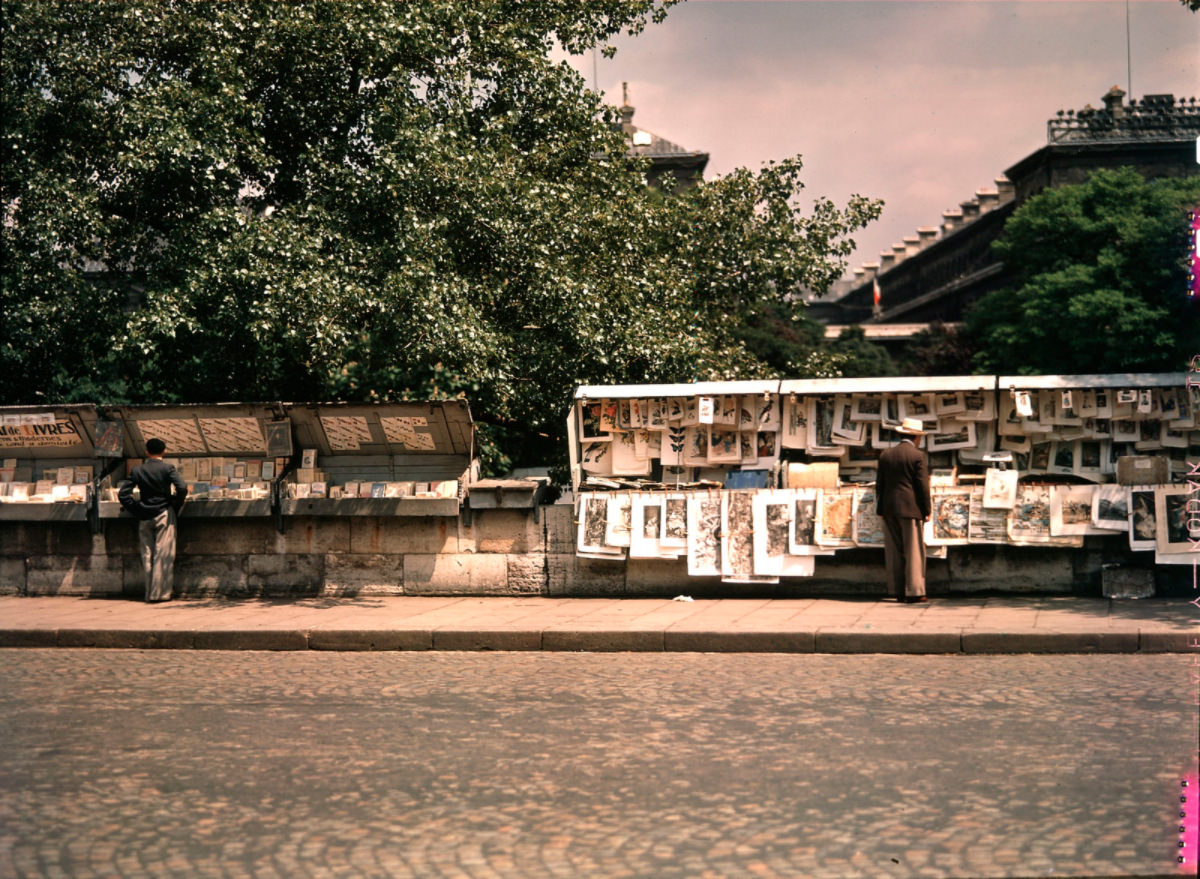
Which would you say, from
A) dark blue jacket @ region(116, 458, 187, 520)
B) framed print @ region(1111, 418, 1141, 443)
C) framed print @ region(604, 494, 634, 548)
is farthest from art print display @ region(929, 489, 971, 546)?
dark blue jacket @ region(116, 458, 187, 520)

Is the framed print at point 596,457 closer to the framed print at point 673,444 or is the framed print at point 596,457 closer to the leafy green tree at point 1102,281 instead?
the framed print at point 673,444

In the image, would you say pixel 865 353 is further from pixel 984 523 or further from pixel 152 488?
pixel 152 488

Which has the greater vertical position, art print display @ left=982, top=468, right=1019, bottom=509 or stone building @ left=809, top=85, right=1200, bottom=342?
stone building @ left=809, top=85, right=1200, bottom=342

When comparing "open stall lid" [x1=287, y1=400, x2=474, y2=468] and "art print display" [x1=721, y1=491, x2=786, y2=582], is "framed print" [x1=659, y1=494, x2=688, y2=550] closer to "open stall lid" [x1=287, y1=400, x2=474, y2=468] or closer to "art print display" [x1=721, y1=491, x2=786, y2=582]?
"art print display" [x1=721, y1=491, x2=786, y2=582]

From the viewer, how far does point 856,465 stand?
527 inches

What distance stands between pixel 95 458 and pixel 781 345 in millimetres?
55388

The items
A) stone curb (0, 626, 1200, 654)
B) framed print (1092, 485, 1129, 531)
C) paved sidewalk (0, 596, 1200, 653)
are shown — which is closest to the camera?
stone curb (0, 626, 1200, 654)

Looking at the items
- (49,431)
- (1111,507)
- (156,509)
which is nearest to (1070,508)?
(1111,507)

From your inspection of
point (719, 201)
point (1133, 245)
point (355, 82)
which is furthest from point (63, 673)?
point (1133, 245)

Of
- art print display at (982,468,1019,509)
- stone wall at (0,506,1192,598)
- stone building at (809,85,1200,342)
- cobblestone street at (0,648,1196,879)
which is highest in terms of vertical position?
stone building at (809,85,1200,342)

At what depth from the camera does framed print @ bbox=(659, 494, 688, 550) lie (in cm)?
1284

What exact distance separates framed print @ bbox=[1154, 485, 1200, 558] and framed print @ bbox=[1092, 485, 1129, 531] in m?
0.27

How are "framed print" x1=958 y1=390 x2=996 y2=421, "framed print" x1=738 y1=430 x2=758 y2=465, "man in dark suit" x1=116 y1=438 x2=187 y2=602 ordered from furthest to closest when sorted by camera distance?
"man in dark suit" x1=116 y1=438 x2=187 y2=602 → "framed print" x1=738 y1=430 x2=758 y2=465 → "framed print" x1=958 y1=390 x2=996 y2=421

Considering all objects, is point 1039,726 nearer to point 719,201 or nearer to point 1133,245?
point 719,201
